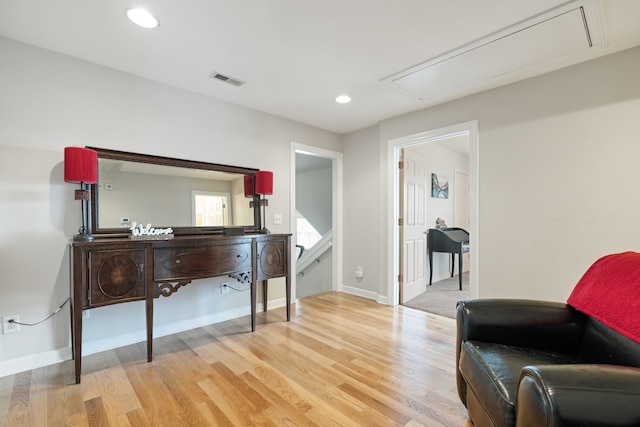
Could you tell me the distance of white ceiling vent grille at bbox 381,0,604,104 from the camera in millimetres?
1854

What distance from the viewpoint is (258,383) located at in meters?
1.92

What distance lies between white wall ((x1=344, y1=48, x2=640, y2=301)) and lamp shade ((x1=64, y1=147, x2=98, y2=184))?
3.24 meters

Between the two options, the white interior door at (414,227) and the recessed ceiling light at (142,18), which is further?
the white interior door at (414,227)

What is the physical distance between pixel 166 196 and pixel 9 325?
138 centimetres

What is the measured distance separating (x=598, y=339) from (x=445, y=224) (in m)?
3.97

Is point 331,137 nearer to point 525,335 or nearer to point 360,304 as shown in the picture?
point 360,304

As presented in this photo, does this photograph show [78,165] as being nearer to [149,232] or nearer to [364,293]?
[149,232]

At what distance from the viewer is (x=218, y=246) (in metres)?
2.58

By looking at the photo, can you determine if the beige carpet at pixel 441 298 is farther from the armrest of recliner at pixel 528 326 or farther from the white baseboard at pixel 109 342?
the white baseboard at pixel 109 342

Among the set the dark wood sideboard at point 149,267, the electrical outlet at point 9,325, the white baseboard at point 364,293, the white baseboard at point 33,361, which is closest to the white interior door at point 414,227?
the white baseboard at point 364,293

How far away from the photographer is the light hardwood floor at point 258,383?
1.60 meters


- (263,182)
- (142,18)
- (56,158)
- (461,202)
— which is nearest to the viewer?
(142,18)

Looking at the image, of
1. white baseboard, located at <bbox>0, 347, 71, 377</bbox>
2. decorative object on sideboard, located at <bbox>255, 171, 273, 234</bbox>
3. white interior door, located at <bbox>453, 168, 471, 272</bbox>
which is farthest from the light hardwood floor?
white interior door, located at <bbox>453, 168, 471, 272</bbox>

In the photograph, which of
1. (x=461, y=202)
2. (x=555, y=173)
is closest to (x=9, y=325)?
(x=555, y=173)
